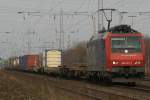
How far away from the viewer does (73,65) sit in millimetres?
42969

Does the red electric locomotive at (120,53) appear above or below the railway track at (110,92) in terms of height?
above

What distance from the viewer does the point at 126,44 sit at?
94.3 ft

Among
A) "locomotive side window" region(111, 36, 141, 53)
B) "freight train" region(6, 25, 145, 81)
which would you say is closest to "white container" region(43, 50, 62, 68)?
"freight train" region(6, 25, 145, 81)

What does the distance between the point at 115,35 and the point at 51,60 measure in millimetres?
25449

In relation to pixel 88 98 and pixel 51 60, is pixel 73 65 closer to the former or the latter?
pixel 51 60

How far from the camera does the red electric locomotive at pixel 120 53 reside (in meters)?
27.7

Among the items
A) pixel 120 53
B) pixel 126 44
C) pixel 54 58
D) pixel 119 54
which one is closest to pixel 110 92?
Answer: pixel 119 54

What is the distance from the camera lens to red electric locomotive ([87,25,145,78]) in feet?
90.8

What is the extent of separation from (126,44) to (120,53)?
726 millimetres

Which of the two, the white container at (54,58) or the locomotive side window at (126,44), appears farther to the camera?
the white container at (54,58)

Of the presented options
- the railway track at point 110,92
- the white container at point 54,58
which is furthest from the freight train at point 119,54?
the white container at point 54,58

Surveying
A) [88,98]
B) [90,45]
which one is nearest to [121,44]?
[90,45]

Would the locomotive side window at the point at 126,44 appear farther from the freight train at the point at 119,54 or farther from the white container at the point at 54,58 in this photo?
the white container at the point at 54,58

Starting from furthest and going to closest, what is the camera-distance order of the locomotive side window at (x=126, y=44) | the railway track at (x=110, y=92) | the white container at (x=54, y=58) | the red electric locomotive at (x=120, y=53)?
1. the white container at (x=54, y=58)
2. the locomotive side window at (x=126, y=44)
3. the red electric locomotive at (x=120, y=53)
4. the railway track at (x=110, y=92)
